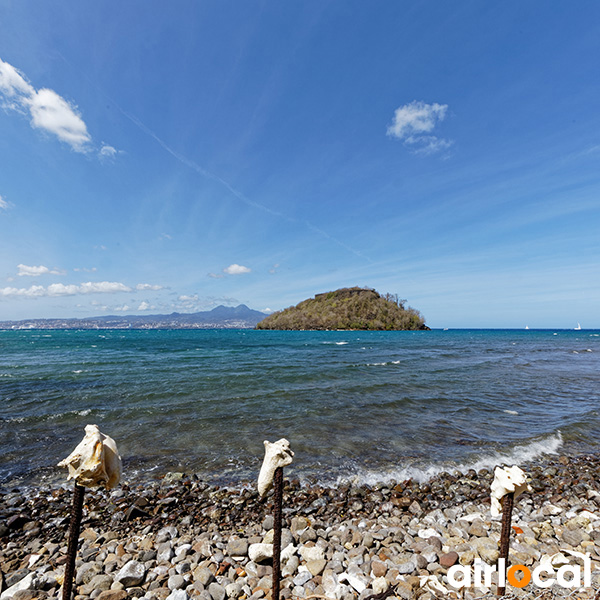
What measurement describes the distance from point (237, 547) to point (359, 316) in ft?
533

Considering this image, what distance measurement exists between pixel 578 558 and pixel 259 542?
5.26 m

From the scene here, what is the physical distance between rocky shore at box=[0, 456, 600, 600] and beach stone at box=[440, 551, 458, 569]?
18 millimetres

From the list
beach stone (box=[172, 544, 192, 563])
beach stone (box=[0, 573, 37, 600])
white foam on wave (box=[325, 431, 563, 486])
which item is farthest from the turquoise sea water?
beach stone (box=[0, 573, 37, 600])

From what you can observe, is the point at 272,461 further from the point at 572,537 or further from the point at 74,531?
the point at 572,537

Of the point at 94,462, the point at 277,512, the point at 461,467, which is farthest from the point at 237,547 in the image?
the point at 461,467

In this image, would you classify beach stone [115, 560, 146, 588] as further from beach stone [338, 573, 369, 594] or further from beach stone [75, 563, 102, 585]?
beach stone [338, 573, 369, 594]

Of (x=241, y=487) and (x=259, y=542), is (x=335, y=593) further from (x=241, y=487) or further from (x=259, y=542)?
(x=241, y=487)

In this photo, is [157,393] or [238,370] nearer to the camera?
[157,393]

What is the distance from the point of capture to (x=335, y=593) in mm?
4336

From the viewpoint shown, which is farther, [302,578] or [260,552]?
[260,552]

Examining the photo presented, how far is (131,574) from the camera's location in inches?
181

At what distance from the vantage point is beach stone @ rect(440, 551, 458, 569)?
190 inches

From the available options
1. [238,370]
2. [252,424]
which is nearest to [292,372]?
[238,370]

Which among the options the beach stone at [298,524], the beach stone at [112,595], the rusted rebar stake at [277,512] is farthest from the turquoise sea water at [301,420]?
the rusted rebar stake at [277,512]
